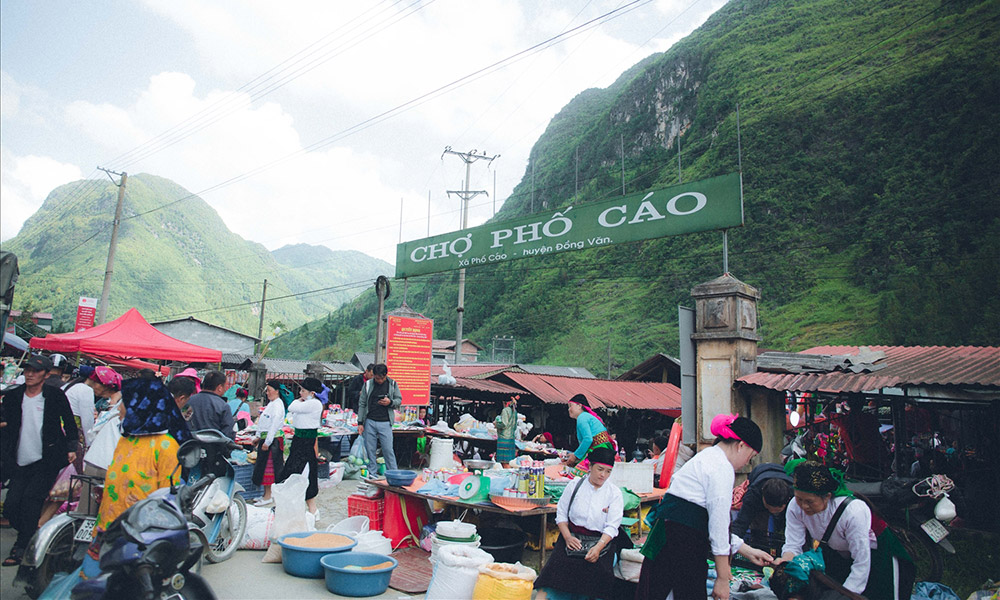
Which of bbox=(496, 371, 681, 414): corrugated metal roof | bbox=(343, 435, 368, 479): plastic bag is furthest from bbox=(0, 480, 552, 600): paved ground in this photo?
bbox=(496, 371, 681, 414): corrugated metal roof

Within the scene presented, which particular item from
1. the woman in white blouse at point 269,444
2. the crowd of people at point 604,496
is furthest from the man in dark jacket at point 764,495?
the woman in white blouse at point 269,444

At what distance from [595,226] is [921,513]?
537 cm

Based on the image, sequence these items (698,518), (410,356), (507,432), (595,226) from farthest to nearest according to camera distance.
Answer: (410,356)
(507,432)
(595,226)
(698,518)

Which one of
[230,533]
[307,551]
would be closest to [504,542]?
[307,551]

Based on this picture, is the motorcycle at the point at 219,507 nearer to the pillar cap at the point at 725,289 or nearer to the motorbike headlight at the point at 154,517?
the motorbike headlight at the point at 154,517

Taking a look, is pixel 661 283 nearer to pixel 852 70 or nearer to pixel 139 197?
pixel 852 70

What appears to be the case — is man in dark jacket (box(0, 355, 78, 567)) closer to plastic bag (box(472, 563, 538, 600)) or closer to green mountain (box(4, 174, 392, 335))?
plastic bag (box(472, 563, 538, 600))

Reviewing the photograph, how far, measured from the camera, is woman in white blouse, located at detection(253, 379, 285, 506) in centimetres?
740

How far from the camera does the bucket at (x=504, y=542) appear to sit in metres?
5.56

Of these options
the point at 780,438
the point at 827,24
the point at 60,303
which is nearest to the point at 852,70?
the point at 827,24

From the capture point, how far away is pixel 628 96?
258 feet

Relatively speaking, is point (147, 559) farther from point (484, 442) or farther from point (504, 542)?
point (484, 442)

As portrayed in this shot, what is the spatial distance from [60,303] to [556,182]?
211 ft

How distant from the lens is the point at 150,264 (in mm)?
101562
